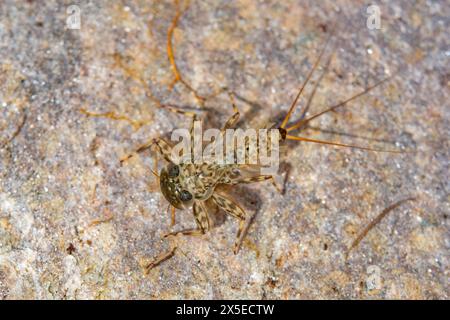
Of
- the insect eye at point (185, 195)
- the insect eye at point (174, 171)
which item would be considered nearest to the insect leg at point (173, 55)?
the insect eye at point (174, 171)

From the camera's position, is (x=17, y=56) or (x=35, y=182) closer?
(x=35, y=182)

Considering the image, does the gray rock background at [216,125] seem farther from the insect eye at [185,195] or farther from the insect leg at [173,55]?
the insect eye at [185,195]

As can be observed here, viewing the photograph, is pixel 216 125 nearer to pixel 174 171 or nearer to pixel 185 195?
pixel 174 171

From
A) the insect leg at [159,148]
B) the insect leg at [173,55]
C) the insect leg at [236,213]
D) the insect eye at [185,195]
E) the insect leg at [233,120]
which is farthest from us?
the insect leg at [173,55]

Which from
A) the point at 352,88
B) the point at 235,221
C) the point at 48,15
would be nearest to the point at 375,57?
the point at 352,88

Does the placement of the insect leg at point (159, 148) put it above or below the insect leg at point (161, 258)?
above
